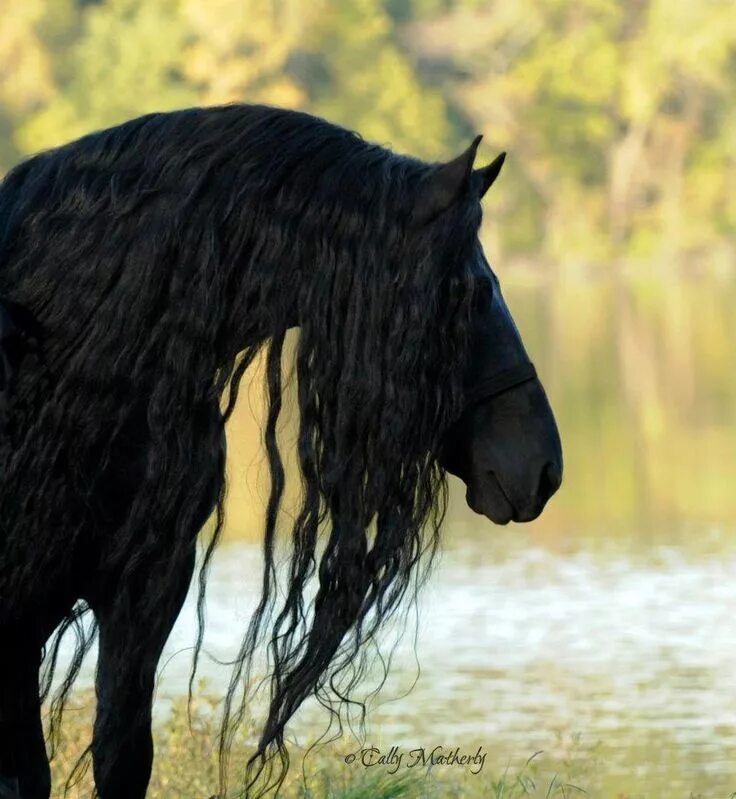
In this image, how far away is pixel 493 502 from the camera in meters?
3.44

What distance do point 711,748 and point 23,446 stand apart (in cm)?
428

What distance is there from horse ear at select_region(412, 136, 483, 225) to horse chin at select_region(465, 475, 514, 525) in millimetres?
464

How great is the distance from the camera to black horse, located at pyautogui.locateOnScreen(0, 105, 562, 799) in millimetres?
3393

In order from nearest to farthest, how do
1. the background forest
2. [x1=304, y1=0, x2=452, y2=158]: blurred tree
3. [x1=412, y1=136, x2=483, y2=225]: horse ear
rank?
[x1=412, y1=136, x2=483, y2=225]: horse ear → the background forest → [x1=304, y1=0, x2=452, y2=158]: blurred tree

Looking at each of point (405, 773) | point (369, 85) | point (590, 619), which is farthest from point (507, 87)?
point (405, 773)

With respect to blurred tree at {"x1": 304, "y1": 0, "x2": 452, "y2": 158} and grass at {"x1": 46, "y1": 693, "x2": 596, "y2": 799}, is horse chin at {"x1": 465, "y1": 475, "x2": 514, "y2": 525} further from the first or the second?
blurred tree at {"x1": 304, "y1": 0, "x2": 452, "y2": 158}

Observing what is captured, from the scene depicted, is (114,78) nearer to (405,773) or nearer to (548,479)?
(405,773)

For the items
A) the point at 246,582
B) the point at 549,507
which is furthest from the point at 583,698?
the point at 549,507

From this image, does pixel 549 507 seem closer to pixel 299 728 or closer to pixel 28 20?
pixel 299 728

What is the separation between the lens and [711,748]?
7.23 meters

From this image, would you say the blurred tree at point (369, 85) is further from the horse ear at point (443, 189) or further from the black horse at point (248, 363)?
the horse ear at point (443, 189)

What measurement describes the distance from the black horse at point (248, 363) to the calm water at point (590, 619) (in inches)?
17.3

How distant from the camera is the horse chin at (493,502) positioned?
343 cm

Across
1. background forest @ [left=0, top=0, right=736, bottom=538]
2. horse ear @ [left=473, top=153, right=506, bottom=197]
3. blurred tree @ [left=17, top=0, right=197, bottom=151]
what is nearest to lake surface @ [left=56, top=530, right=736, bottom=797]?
horse ear @ [left=473, top=153, right=506, bottom=197]
